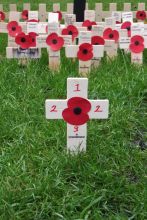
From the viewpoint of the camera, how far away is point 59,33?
16.8ft

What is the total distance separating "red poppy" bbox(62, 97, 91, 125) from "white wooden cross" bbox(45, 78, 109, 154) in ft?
0.03

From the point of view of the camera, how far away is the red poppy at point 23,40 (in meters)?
4.83

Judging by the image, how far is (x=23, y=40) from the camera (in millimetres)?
4859

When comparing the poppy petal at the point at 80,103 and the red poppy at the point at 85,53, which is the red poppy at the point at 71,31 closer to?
the red poppy at the point at 85,53

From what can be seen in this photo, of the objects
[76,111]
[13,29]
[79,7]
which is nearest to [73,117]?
[76,111]

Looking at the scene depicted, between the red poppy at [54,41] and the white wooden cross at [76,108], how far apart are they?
1.87 metres

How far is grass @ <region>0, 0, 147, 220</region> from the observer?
102 inches

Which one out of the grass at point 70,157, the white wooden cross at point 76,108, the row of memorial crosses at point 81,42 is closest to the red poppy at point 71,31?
the row of memorial crosses at point 81,42

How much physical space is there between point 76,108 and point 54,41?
1960 millimetres

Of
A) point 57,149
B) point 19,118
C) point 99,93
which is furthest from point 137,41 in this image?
point 57,149

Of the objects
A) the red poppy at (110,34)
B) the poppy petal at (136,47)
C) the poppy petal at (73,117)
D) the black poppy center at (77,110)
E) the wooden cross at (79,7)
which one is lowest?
the poppy petal at (73,117)

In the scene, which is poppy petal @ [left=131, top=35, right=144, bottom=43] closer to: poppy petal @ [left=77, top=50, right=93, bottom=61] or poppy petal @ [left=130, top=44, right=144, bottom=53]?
poppy petal @ [left=130, top=44, right=144, bottom=53]

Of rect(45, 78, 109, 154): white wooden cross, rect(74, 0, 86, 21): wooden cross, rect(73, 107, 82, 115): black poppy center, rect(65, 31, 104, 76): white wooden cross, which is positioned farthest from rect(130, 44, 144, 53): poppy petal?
rect(73, 107, 82, 115): black poppy center

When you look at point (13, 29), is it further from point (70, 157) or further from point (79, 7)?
point (70, 157)
